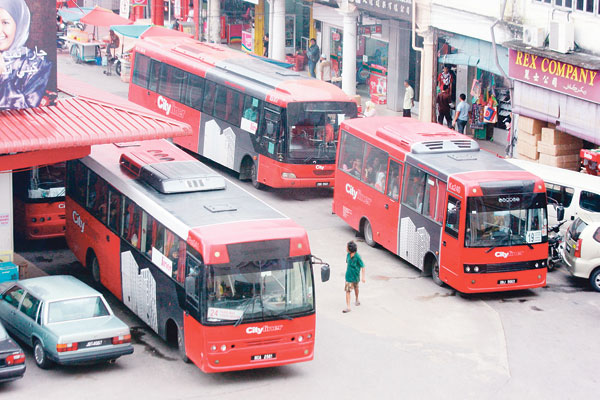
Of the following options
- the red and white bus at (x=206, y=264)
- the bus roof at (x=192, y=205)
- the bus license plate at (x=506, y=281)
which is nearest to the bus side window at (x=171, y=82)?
the bus roof at (x=192, y=205)

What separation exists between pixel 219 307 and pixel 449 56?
63.5 feet

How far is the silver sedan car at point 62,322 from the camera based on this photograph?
16.6 meters

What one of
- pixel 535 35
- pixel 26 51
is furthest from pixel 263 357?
pixel 535 35

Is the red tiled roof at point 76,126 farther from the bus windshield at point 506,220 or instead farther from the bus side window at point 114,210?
the bus windshield at point 506,220

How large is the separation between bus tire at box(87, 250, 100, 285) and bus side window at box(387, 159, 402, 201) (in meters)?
6.62

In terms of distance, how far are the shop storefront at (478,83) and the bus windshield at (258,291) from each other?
16323 millimetres

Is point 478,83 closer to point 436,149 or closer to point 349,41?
point 349,41

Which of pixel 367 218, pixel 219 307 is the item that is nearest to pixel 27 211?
pixel 367 218

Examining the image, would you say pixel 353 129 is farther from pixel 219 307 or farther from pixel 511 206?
pixel 219 307

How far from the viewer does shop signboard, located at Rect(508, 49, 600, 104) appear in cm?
2617

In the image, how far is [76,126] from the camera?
19875 millimetres

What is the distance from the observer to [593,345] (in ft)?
61.6

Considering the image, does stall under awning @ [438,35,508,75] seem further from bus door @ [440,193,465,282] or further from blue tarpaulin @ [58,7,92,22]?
blue tarpaulin @ [58,7,92,22]

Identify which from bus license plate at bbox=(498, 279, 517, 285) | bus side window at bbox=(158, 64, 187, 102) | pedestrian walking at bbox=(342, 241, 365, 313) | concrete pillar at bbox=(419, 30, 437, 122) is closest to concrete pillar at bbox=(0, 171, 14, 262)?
pedestrian walking at bbox=(342, 241, 365, 313)
